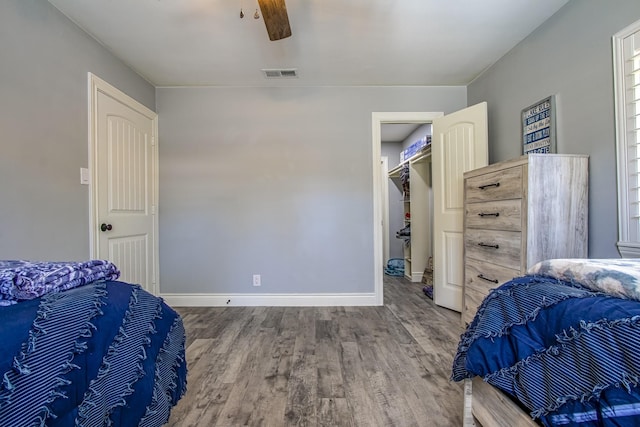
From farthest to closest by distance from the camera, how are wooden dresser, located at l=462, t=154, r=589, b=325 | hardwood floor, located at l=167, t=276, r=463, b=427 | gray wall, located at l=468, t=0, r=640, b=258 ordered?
1. wooden dresser, located at l=462, t=154, r=589, b=325
2. gray wall, located at l=468, t=0, r=640, b=258
3. hardwood floor, located at l=167, t=276, r=463, b=427

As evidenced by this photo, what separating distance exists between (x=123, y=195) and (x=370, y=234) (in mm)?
2316

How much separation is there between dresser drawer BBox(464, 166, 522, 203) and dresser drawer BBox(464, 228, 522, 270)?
0.24m

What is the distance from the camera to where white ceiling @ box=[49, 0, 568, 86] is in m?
1.85

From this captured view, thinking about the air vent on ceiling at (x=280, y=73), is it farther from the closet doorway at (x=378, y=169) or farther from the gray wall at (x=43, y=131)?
the gray wall at (x=43, y=131)

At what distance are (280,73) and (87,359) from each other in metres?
2.63

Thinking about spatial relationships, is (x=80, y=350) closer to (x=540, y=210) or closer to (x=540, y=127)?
(x=540, y=210)

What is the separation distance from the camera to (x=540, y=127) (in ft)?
6.75

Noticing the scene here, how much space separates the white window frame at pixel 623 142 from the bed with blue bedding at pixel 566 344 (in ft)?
3.21

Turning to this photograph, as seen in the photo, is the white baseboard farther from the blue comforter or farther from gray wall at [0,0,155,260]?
the blue comforter

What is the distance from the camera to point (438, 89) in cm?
Result: 301

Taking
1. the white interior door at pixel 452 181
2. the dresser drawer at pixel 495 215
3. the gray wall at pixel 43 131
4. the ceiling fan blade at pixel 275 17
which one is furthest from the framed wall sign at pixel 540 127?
the gray wall at pixel 43 131

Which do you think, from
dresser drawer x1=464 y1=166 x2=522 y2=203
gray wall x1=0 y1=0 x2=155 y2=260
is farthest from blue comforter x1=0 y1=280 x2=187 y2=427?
dresser drawer x1=464 y1=166 x2=522 y2=203

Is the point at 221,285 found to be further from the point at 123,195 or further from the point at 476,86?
the point at 476,86

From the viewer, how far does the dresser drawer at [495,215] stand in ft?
5.81
